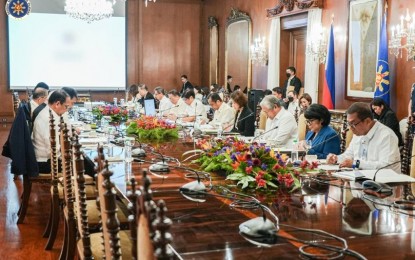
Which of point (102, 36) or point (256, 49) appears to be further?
point (102, 36)

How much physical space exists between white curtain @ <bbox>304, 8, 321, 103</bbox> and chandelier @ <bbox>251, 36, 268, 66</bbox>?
190cm

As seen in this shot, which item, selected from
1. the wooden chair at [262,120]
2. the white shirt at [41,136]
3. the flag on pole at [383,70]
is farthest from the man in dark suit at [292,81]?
the white shirt at [41,136]

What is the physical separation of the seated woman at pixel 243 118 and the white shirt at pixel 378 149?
230 cm

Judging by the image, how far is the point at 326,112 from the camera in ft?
14.2

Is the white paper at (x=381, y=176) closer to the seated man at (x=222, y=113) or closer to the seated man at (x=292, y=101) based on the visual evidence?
the seated man at (x=222, y=113)

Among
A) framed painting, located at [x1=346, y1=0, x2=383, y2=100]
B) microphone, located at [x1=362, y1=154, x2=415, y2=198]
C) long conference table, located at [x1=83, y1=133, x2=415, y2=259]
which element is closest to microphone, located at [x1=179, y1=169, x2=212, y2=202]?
long conference table, located at [x1=83, y1=133, x2=415, y2=259]

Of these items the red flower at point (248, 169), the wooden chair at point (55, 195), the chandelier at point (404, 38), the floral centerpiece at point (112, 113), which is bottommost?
the wooden chair at point (55, 195)

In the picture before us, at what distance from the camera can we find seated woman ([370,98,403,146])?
601 cm

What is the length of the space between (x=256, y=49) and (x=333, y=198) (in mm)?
8595

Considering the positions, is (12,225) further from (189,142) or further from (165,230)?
(165,230)

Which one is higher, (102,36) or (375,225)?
(102,36)

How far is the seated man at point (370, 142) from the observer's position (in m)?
3.56

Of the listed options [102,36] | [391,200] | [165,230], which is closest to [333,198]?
[391,200]

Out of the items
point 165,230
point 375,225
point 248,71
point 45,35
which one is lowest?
point 375,225
